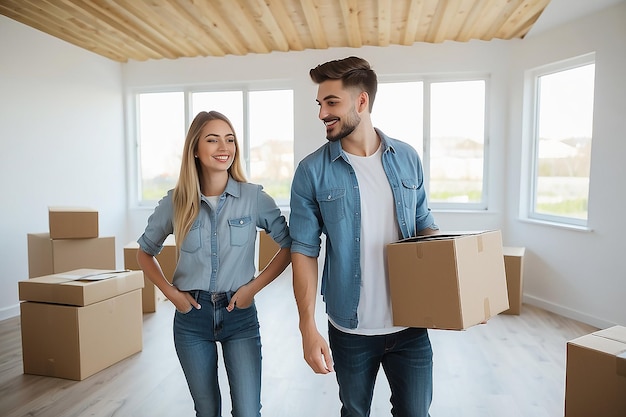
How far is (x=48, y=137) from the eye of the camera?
4359 mm

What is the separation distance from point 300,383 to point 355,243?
5.28 ft

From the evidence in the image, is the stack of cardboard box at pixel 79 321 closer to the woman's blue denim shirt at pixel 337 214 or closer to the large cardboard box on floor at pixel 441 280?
the woman's blue denim shirt at pixel 337 214

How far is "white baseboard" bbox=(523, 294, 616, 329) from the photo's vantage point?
3555 millimetres

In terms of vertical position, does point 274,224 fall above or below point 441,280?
above

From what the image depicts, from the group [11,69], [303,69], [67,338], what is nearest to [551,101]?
[303,69]

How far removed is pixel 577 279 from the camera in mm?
3777

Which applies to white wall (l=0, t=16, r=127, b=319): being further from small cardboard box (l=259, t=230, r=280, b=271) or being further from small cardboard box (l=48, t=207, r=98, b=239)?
small cardboard box (l=259, t=230, r=280, b=271)

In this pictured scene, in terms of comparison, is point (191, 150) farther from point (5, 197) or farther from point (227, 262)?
point (5, 197)

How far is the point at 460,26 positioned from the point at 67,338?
409 centimetres

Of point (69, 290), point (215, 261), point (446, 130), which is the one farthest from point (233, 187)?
point (446, 130)

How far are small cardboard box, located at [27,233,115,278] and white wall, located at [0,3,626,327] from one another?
533 millimetres

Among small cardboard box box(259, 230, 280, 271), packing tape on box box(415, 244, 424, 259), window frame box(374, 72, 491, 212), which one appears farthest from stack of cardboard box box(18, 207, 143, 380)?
window frame box(374, 72, 491, 212)

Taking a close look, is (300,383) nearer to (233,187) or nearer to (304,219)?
(233,187)

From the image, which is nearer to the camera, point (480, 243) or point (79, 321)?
point (480, 243)
